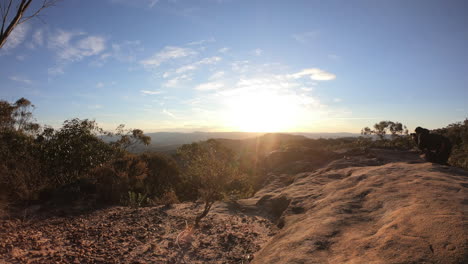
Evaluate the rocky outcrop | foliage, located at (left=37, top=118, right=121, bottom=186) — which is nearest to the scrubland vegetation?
foliage, located at (left=37, top=118, right=121, bottom=186)

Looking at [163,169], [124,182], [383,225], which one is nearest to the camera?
[383,225]

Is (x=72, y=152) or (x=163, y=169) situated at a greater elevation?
(x=72, y=152)

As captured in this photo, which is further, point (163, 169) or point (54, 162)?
point (163, 169)

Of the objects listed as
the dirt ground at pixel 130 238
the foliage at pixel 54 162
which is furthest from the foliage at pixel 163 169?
the dirt ground at pixel 130 238

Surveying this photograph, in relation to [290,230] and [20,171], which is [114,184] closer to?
[20,171]

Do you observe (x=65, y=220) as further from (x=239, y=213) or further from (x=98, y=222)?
(x=239, y=213)

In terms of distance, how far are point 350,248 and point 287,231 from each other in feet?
5.86

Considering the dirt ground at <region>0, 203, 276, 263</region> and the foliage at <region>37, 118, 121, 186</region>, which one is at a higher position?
the foliage at <region>37, 118, 121, 186</region>

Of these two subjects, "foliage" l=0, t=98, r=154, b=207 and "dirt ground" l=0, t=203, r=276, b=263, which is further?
"foliage" l=0, t=98, r=154, b=207

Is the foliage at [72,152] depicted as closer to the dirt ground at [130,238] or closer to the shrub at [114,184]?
the shrub at [114,184]

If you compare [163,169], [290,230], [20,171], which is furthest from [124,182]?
[290,230]

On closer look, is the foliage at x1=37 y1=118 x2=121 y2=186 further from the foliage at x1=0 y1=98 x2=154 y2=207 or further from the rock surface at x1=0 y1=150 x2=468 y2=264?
the rock surface at x1=0 y1=150 x2=468 y2=264

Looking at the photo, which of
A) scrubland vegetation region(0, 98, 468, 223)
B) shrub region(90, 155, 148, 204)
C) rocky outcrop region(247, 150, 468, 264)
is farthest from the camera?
shrub region(90, 155, 148, 204)

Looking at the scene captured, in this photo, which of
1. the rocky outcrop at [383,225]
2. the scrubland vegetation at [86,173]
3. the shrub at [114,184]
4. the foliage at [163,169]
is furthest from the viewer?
the foliage at [163,169]
